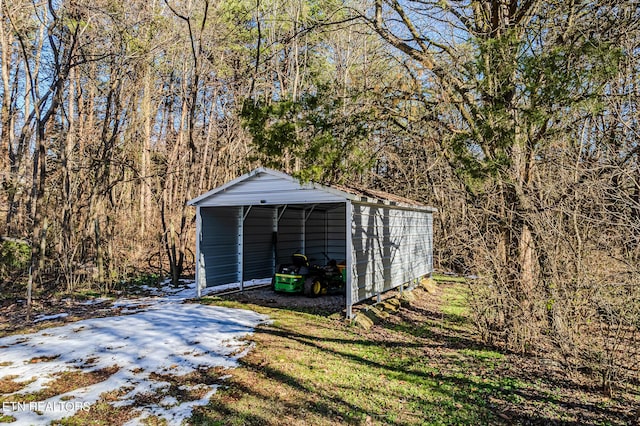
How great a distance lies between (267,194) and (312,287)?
2.39 m

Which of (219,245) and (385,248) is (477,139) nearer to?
(385,248)

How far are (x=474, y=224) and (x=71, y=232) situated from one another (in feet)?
27.2

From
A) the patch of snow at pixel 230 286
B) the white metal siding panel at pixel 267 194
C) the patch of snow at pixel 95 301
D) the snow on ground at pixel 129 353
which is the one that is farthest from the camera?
the patch of snow at pixel 230 286

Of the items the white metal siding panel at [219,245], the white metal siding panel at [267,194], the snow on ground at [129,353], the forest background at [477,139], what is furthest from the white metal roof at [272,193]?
the snow on ground at [129,353]

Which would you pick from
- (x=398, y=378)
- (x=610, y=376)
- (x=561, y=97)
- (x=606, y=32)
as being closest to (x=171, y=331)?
(x=398, y=378)

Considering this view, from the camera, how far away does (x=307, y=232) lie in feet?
38.3

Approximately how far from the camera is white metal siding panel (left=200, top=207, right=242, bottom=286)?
8.43 meters

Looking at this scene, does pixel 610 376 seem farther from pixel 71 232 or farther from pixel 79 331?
pixel 71 232

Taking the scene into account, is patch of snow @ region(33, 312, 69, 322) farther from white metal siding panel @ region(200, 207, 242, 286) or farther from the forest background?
white metal siding panel @ region(200, 207, 242, 286)

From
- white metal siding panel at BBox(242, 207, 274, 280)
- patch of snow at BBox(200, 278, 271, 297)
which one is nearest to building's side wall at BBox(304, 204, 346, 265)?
white metal siding panel at BBox(242, 207, 274, 280)

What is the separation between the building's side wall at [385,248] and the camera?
7.15 metres

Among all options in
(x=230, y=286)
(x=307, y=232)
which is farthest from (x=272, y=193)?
(x=307, y=232)

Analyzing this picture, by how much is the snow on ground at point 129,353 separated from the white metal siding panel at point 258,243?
10.7ft

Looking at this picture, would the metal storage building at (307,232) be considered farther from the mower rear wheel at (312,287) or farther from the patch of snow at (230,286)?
the mower rear wheel at (312,287)
